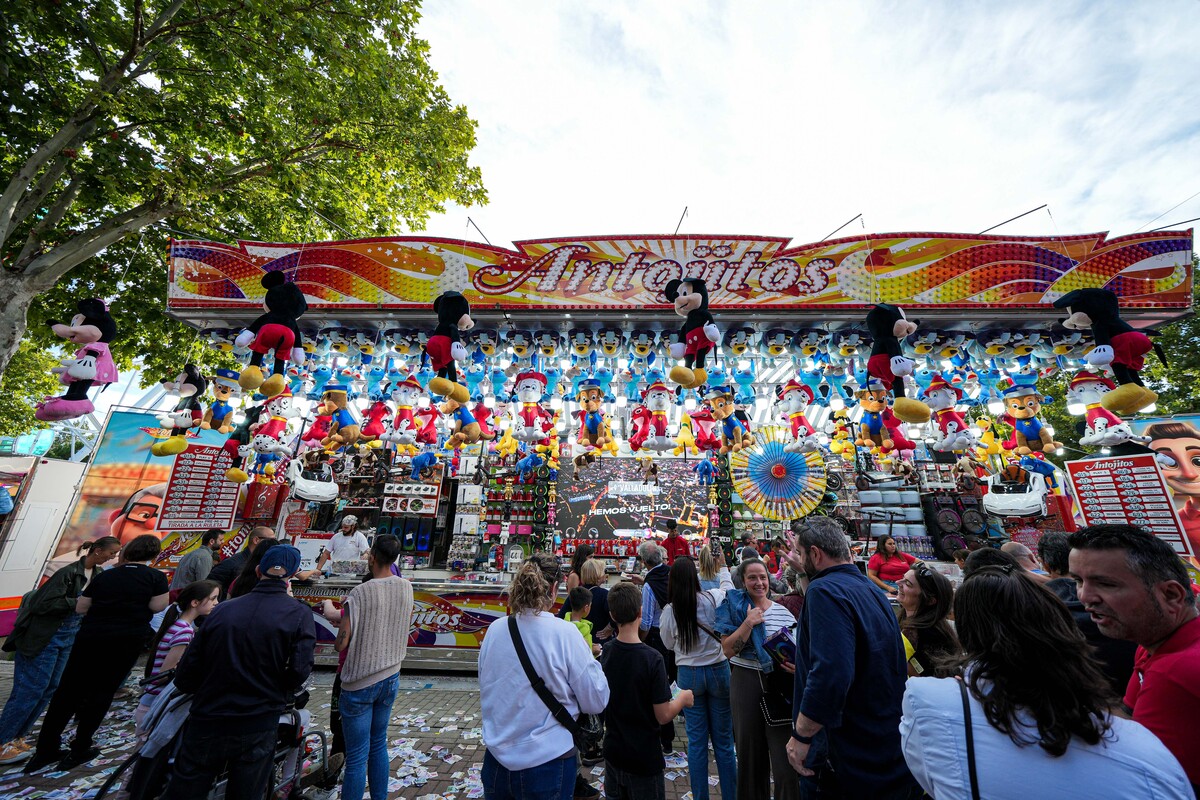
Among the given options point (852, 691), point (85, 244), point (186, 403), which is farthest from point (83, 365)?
point (852, 691)

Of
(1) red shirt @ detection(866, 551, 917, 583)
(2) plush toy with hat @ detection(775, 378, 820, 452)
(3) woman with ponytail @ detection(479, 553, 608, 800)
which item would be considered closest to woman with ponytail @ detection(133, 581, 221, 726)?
(3) woman with ponytail @ detection(479, 553, 608, 800)

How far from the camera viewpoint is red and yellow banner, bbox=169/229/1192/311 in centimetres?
498

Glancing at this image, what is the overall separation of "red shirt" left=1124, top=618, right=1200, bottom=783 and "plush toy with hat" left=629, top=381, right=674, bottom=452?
4.35 metres

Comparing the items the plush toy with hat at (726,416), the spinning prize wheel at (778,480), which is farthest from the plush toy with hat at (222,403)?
the spinning prize wheel at (778,480)

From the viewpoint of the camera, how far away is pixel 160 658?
3061 millimetres

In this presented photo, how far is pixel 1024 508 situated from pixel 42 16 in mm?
17470

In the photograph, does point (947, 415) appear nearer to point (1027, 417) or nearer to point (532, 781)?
point (1027, 417)

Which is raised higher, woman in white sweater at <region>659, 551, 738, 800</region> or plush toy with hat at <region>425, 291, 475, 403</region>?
plush toy with hat at <region>425, 291, 475, 403</region>

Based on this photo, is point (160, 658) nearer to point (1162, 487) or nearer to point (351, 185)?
point (351, 185)

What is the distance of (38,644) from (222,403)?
337 cm

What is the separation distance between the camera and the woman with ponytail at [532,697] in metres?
2.15

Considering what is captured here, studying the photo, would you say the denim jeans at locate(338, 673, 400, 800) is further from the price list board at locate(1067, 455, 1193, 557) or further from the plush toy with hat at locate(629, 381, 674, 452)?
the price list board at locate(1067, 455, 1193, 557)

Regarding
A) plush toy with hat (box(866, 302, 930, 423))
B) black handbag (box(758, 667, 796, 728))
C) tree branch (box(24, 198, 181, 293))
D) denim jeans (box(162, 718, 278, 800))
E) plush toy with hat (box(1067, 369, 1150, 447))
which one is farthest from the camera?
tree branch (box(24, 198, 181, 293))

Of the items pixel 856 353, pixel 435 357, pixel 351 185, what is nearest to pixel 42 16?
pixel 351 185
